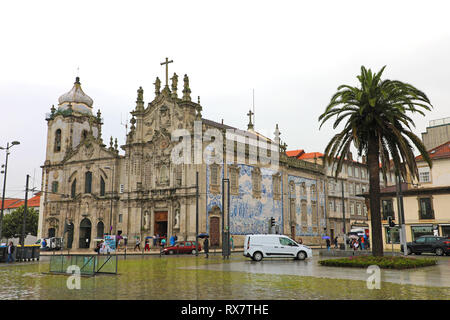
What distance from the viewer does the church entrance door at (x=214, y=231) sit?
47250mm

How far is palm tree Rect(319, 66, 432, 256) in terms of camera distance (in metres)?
21.4

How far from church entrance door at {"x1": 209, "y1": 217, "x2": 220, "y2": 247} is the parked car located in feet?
69.4

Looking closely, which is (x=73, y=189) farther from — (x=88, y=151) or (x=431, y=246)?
(x=431, y=246)

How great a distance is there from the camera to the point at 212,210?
156ft

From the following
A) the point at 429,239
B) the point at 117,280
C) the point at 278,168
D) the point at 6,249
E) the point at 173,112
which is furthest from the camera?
the point at 278,168

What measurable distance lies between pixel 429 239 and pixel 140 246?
102 ft

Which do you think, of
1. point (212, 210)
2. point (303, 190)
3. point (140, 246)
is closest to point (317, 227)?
point (303, 190)

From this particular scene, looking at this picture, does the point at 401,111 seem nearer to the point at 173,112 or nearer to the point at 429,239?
the point at 429,239

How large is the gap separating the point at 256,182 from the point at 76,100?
101ft

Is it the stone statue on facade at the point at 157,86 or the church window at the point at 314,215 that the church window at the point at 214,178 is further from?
the church window at the point at 314,215

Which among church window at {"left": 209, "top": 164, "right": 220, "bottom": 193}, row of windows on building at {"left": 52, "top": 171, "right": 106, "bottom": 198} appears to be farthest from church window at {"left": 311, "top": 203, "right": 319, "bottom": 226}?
row of windows on building at {"left": 52, "top": 171, "right": 106, "bottom": 198}

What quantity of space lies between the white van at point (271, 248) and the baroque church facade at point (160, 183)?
14930mm

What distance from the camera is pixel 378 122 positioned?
70.7 feet
